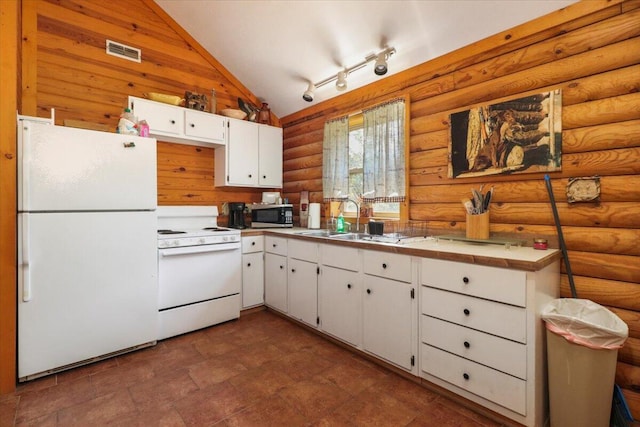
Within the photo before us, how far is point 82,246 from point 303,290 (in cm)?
171

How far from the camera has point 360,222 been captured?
3.05m

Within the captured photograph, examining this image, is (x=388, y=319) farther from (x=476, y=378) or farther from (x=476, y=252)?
(x=476, y=252)

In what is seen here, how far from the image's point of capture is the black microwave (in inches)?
133

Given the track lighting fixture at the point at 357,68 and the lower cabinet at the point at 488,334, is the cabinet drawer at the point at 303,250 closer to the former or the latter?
the lower cabinet at the point at 488,334

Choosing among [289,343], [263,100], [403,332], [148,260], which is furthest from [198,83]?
[403,332]

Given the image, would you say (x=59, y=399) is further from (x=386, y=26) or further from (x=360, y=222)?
(x=386, y=26)

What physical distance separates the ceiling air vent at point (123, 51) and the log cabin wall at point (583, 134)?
2.95 meters

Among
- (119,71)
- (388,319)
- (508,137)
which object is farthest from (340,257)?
(119,71)

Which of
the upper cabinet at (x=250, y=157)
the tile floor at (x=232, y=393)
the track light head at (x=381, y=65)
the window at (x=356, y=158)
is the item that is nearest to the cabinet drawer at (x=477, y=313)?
the tile floor at (x=232, y=393)

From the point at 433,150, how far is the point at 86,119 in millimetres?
3137

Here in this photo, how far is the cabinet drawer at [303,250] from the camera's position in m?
2.64

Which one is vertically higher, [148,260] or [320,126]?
[320,126]

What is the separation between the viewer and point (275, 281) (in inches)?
122

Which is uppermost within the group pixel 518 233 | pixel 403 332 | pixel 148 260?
pixel 518 233
